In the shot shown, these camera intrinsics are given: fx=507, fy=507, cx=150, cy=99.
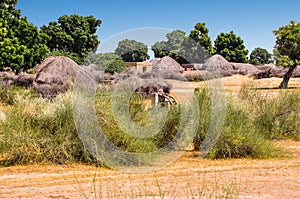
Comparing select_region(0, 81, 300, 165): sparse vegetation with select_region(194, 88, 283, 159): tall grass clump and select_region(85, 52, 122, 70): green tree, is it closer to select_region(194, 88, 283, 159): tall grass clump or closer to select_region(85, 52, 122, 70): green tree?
select_region(194, 88, 283, 159): tall grass clump

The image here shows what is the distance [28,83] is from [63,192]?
21166 millimetres

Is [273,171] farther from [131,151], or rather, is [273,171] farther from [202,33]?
[202,33]

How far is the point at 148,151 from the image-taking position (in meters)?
10.9

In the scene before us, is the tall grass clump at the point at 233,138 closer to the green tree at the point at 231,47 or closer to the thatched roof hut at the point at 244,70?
the thatched roof hut at the point at 244,70

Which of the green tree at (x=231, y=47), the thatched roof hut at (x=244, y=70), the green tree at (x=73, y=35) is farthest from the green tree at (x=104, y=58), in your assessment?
the green tree at (x=231, y=47)

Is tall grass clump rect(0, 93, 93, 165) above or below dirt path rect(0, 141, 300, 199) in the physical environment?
above

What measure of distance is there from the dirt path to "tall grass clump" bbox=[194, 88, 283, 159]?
338 mm

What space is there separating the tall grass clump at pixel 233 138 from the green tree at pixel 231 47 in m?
48.0

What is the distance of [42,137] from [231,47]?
52.3 metres

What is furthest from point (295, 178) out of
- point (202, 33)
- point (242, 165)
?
point (202, 33)

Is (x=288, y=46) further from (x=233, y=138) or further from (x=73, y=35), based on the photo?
(x=73, y=35)

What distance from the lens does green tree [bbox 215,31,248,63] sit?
59969 mm

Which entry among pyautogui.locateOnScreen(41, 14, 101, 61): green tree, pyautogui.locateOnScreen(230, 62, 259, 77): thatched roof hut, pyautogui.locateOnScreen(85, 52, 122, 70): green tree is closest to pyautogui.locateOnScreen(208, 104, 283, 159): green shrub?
pyautogui.locateOnScreen(85, 52, 122, 70): green tree

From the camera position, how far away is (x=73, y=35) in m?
59.3
